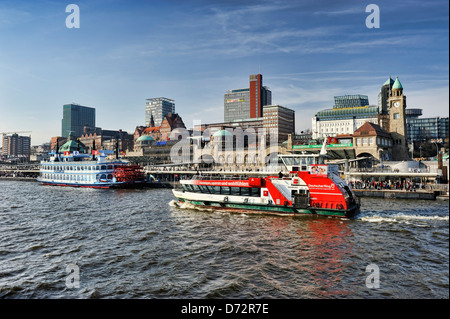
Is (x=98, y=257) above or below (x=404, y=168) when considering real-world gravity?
below

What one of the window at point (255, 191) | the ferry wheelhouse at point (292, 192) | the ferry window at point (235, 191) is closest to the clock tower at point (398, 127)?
the ferry wheelhouse at point (292, 192)

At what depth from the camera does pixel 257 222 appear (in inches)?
1271

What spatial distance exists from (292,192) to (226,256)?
53.3 ft

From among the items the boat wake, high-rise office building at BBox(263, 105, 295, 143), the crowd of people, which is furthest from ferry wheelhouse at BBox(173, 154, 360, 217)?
high-rise office building at BBox(263, 105, 295, 143)

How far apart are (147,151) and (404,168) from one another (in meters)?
125

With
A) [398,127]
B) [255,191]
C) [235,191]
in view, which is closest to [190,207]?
[235,191]

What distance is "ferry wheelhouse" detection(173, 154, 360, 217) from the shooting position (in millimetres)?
32781

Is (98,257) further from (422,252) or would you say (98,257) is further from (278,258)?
(422,252)

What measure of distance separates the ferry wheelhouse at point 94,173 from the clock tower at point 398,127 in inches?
2951

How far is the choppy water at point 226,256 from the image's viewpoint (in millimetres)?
16281

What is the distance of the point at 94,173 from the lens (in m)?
81.7

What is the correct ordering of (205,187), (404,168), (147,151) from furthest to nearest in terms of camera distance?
1. (147,151)
2. (404,168)
3. (205,187)
